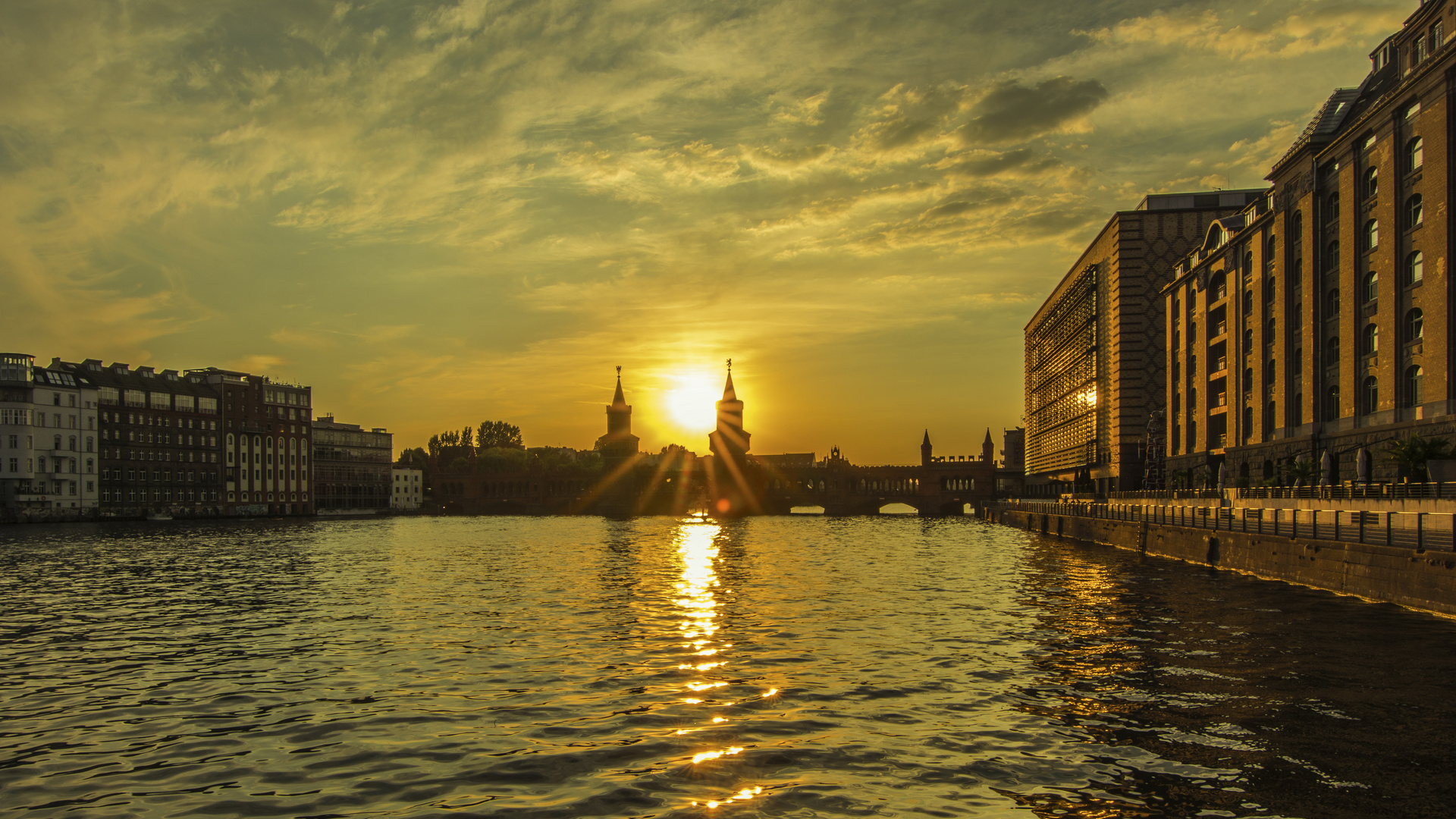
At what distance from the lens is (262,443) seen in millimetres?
172875

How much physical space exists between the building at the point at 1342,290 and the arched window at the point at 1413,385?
71 millimetres

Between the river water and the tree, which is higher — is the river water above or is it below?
below

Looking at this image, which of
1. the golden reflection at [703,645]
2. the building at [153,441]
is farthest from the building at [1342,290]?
the building at [153,441]

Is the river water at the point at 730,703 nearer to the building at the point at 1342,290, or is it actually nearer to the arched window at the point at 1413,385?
the arched window at the point at 1413,385

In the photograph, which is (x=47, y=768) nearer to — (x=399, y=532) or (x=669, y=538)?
(x=669, y=538)

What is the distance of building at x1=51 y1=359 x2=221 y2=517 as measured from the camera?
14400cm

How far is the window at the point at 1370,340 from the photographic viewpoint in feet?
169

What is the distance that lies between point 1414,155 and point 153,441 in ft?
516

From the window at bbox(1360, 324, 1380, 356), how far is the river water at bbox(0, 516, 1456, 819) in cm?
2054

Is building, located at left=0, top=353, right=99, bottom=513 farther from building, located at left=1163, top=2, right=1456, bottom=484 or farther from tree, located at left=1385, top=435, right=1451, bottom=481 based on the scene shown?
tree, located at left=1385, top=435, right=1451, bottom=481

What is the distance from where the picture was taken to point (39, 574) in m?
49.0

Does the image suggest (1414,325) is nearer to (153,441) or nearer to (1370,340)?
(1370,340)

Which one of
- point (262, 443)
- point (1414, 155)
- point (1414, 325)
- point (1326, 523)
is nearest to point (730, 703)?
point (1326, 523)

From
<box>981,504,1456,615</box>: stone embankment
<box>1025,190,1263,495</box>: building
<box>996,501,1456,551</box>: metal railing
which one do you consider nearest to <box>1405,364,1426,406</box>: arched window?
<box>996,501,1456,551</box>: metal railing
